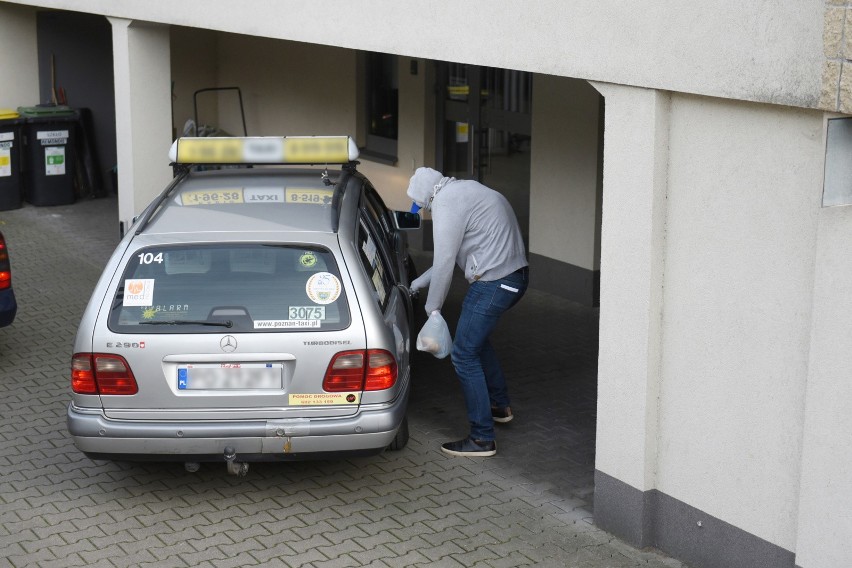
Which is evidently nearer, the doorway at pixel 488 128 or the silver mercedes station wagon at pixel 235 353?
the silver mercedes station wagon at pixel 235 353

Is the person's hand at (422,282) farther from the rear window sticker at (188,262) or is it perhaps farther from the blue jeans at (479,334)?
the rear window sticker at (188,262)

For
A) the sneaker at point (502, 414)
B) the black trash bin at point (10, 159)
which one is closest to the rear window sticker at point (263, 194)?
the sneaker at point (502, 414)

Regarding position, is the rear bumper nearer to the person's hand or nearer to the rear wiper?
the rear wiper

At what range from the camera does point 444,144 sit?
12180mm

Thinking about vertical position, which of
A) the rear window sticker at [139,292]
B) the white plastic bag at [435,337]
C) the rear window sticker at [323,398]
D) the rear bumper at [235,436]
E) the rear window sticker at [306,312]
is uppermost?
the rear window sticker at [139,292]

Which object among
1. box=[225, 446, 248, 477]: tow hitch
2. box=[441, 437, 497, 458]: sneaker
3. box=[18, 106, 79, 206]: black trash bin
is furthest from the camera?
box=[18, 106, 79, 206]: black trash bin

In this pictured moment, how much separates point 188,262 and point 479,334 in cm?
181

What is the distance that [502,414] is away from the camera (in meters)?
7.44

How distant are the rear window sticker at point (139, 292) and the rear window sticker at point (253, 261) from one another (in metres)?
0.43

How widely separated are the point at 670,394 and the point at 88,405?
2.91 m

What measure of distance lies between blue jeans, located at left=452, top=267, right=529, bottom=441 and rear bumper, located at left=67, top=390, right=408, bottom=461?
1040 millimetres

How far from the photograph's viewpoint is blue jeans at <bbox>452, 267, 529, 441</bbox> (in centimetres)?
677

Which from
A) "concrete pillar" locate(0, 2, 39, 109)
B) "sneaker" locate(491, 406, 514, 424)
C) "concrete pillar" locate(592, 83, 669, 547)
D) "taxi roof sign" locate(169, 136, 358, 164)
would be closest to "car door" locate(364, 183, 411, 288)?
"taxi roof sign" locate(169, 136, 358, 164)

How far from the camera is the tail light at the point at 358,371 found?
5.74m
